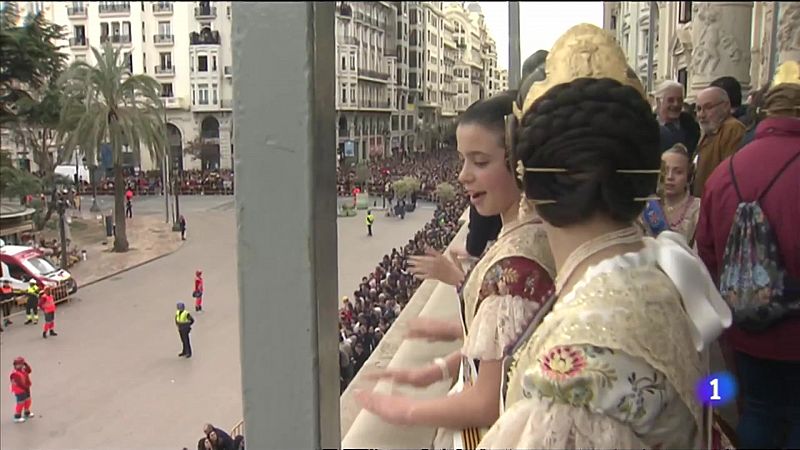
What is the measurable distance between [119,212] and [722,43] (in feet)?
20.6

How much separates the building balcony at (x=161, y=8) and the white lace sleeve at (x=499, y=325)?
3.92 meters

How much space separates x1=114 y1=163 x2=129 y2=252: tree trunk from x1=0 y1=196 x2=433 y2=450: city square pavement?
0.32ft

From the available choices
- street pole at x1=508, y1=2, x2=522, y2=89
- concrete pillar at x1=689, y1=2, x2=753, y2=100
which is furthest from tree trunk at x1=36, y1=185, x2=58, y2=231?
concrete pillar at x1=689, y1=2, x2=753, y2=100

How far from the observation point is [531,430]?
1.80 ft

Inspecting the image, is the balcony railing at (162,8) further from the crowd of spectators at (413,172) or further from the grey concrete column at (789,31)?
the grey concrete column at (789,31)

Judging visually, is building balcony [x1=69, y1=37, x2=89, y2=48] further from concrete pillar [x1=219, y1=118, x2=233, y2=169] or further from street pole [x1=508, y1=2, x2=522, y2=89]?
concrete pillar [x1=219, y1=118, x2=233, y2=169]

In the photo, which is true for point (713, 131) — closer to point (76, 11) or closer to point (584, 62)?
point (584, 62)

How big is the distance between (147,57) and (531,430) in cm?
429

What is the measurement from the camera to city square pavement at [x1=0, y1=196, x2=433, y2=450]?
2.40 m

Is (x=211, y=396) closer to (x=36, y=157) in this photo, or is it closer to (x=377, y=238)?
(x=377, y=238)

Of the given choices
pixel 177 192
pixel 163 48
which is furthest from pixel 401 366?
pixel 163 48

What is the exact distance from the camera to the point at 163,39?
4234mm

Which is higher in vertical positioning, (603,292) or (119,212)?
(603,292)

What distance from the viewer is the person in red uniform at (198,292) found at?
3.32 metres
